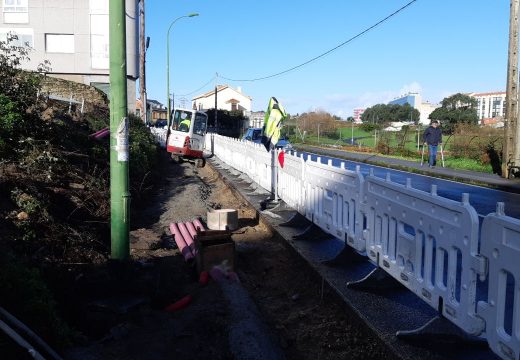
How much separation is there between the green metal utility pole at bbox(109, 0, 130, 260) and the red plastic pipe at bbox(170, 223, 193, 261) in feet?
3.42

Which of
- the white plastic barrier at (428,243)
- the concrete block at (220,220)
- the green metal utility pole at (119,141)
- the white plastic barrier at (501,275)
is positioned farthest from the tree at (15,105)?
the white plastic barrier at (501,275)

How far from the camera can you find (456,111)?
56.5 metres

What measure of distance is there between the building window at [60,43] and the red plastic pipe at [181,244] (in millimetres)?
36765

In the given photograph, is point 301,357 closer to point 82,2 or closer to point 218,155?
point 218,155

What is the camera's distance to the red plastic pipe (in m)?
7.22

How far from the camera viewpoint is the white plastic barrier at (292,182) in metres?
8.66

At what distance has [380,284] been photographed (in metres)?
5.31

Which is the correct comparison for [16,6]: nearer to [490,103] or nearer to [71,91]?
[71,91]

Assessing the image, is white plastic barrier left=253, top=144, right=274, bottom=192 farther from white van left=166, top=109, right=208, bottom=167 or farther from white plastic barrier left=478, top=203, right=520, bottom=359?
white van left=166, top=109, right=208, bottom=167

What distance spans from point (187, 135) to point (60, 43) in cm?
2368

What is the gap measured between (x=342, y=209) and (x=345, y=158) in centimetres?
2461

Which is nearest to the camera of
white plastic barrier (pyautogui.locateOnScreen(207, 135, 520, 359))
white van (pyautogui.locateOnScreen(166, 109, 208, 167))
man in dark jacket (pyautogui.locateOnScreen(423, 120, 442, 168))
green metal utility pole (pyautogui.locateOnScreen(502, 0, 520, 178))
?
white plastic barrier (pyautogui.locateOnScreen(207, 135, 520, 359))

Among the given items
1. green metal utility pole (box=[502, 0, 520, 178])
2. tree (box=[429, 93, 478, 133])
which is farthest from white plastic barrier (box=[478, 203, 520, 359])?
tree (box=[429, 93, 478, 133])

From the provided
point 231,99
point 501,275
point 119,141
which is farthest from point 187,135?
point 231,99
